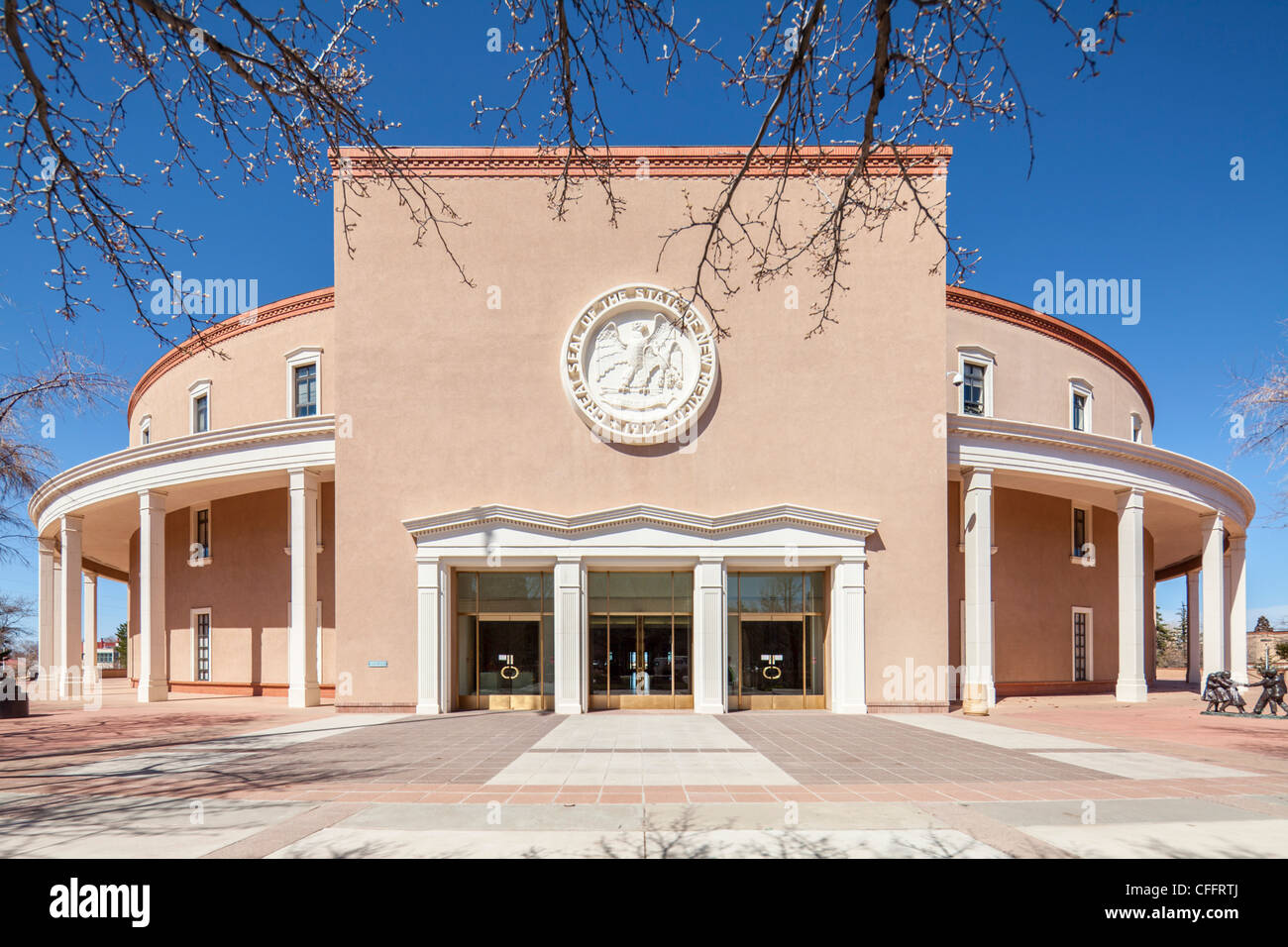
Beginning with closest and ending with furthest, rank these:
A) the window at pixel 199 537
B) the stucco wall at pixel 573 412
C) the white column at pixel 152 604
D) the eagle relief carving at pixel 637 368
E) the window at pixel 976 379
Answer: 1. the stucco wall at pixel 573 412
2. the eagle relief carving at pixel 637 368
3. the white column at pixel 152 604
4. the window at pixel 976 379
5. the window at pixel 199 537

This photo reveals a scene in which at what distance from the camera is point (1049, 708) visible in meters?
21.4

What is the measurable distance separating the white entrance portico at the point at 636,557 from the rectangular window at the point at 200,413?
15201 millimetres

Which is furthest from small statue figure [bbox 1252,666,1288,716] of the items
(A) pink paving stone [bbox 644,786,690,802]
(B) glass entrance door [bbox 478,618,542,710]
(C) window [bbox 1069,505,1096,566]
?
(B) glass entrance door [bbox 478,618,542,710]

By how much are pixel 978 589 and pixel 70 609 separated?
1245 inches

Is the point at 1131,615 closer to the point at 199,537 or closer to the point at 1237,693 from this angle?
the point at 1237,693

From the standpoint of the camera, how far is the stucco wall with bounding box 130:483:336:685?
25922mm

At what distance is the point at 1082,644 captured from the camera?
1080 inches

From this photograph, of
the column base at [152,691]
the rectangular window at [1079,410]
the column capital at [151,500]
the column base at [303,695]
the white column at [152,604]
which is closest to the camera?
the column base at [303,695]

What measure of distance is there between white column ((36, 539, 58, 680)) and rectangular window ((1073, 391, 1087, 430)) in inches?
1631

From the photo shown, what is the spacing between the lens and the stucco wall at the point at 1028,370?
85.3 ft

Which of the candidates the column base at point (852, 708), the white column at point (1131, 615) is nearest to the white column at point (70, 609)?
the column base at point (852, 708)

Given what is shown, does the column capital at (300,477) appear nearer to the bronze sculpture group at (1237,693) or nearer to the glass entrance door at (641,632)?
the glass entrance door at (641,632)

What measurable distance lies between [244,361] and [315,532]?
9.64 m

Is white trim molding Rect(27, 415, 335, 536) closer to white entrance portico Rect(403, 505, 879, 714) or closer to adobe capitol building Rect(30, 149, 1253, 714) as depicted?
adobe capitol building Rect(30, 149, 1253, 714)
